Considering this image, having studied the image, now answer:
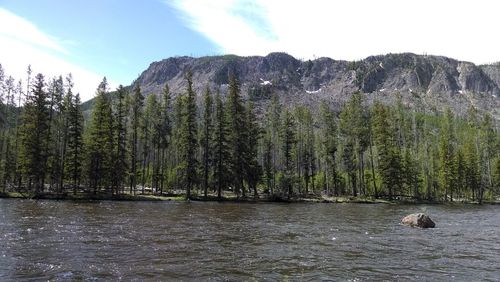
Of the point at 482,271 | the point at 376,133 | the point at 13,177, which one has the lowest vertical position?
the point at 482,271

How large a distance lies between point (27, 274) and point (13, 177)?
7870cm

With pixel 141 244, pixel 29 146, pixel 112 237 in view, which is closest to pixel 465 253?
pixel 141 244

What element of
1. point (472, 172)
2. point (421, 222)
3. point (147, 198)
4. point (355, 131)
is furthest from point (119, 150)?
point (472, 172)

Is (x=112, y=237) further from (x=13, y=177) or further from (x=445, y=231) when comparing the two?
(x=13, y=177)

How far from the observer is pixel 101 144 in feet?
213

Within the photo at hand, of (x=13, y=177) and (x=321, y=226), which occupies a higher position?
(x=13, y=177)

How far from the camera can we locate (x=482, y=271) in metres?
16.1

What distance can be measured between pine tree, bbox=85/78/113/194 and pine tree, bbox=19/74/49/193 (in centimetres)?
649

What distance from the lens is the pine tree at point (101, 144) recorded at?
64738mm

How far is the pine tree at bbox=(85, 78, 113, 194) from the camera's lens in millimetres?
64738

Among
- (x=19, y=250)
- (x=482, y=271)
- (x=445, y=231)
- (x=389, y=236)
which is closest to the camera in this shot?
(x=482, y=271)

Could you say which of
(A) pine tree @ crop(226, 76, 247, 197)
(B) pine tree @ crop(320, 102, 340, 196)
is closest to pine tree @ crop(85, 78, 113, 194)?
(A) pine tree @ crop(226, 76, 247, 197)

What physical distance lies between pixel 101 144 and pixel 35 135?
9.13 m

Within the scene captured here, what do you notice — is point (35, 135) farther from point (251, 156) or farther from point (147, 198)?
point (251, 156)
